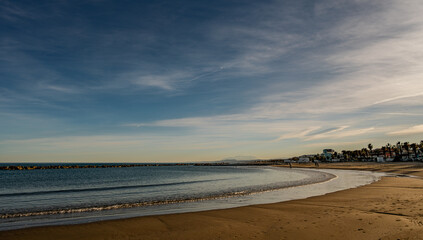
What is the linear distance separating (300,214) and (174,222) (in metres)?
7.33

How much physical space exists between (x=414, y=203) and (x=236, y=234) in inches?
523

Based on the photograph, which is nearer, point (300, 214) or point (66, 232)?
point (66, 232)

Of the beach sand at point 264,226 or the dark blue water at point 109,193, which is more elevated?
the beach sand at point 264,226

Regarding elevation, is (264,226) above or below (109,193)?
above

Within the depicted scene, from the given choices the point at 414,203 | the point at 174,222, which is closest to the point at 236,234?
the point at 174,222

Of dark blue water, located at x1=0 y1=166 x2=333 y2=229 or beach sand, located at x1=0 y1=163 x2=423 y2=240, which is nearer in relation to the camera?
beach sand, located at x1=0 y1=163 x2=423 y2=240

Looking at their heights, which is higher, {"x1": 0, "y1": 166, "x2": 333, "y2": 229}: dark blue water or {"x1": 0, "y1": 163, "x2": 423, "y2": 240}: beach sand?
{"x1": 0, "y1": 163, "x2": 423, "y2": 240}: beach sand

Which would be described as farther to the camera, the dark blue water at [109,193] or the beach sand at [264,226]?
the dark blue water at [109,193]

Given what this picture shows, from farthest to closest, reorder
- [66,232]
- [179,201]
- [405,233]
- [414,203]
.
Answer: [179,201], [414,203], [66,232], [405,233]

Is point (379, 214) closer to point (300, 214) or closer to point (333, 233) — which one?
point (300, 214)

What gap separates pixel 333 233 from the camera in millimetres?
10609

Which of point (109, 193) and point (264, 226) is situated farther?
point (109, 193)

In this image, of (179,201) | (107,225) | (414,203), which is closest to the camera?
(107,225)

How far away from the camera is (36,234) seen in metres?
11.6
